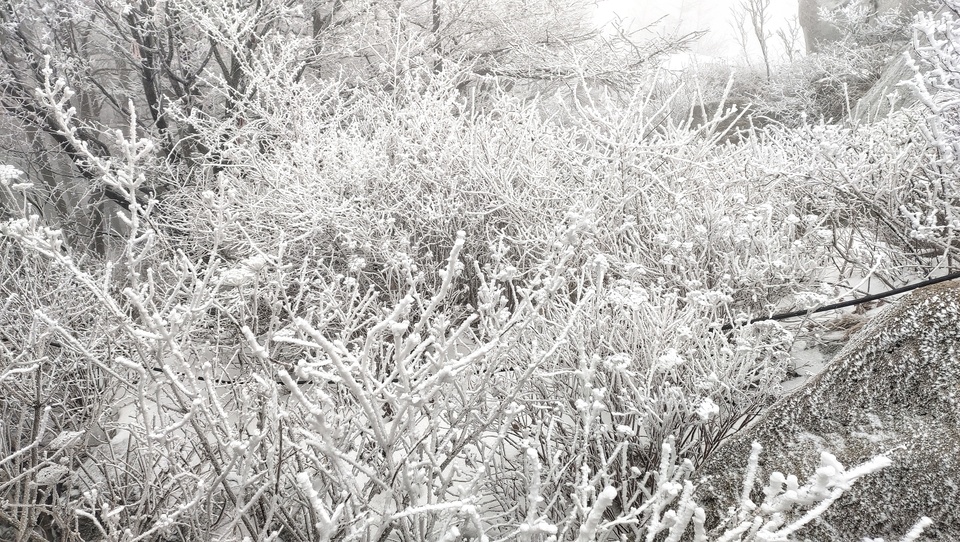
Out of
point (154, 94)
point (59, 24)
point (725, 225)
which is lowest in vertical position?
point (725, 225)

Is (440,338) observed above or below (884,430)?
above

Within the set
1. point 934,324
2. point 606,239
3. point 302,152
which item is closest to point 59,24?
point 302,152

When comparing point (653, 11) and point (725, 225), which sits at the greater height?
point (653, 11)

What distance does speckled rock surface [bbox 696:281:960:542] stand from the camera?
129 centimetres

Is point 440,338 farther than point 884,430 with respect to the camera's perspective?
No

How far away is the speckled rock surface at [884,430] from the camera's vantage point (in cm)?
129

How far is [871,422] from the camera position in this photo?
1.42m

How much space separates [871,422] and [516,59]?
8.79 m

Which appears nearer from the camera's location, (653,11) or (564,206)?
(564,206)

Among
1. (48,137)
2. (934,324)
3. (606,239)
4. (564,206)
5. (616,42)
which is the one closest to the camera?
(934,324)

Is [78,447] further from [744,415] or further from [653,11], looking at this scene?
[653,11]

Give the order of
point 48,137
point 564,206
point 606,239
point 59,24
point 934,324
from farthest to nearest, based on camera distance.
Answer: point 48,137, point 59,24, point 564,206, point 606,239, point 934,324

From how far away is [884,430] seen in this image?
1.40 meters

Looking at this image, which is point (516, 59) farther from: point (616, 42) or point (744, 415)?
point (744, 415)
